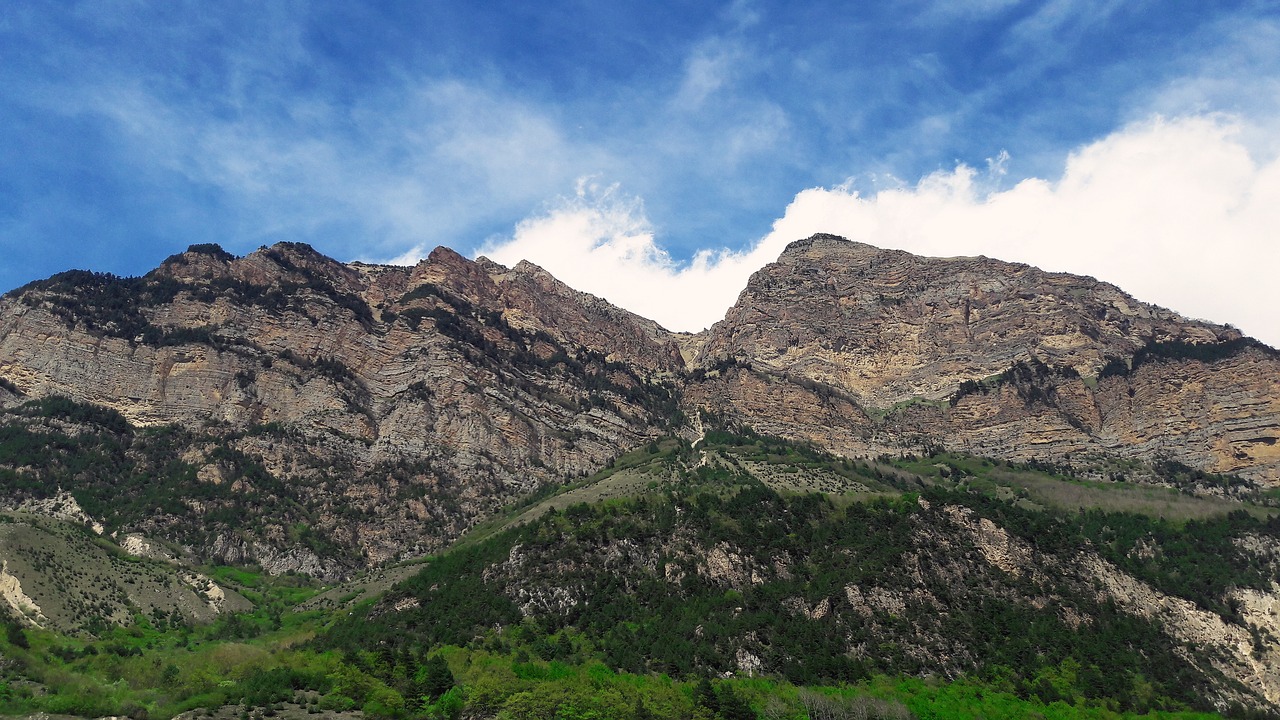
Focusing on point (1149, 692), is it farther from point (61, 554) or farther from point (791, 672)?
point (61, 554)

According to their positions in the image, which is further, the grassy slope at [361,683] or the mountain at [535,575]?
the mountain at [535,575]

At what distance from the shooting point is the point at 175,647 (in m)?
111

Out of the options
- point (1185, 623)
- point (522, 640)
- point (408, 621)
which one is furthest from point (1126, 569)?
point (408, 621)

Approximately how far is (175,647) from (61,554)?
2469 cm

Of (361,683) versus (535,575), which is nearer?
(361,683)

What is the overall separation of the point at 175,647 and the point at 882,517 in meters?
105

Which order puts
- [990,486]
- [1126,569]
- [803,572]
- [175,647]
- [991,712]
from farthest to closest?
[990,486] < [1126,569] < [803,572] < [175,647] < [991,712]

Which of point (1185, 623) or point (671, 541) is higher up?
point (671, 541)

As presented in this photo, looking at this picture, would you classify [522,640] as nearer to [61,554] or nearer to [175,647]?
[175,647]

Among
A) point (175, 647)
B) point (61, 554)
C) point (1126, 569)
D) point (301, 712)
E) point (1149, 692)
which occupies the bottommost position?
point (1149, 692)

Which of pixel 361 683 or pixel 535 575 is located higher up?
pixel 535 575

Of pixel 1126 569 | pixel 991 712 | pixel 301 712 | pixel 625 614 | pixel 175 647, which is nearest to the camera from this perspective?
pixel 301 712

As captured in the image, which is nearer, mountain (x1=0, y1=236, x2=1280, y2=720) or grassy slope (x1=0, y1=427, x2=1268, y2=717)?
grassy slope (x1=0, y1=427, x2=1268, y2=717)

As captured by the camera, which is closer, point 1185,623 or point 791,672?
point 791,672
